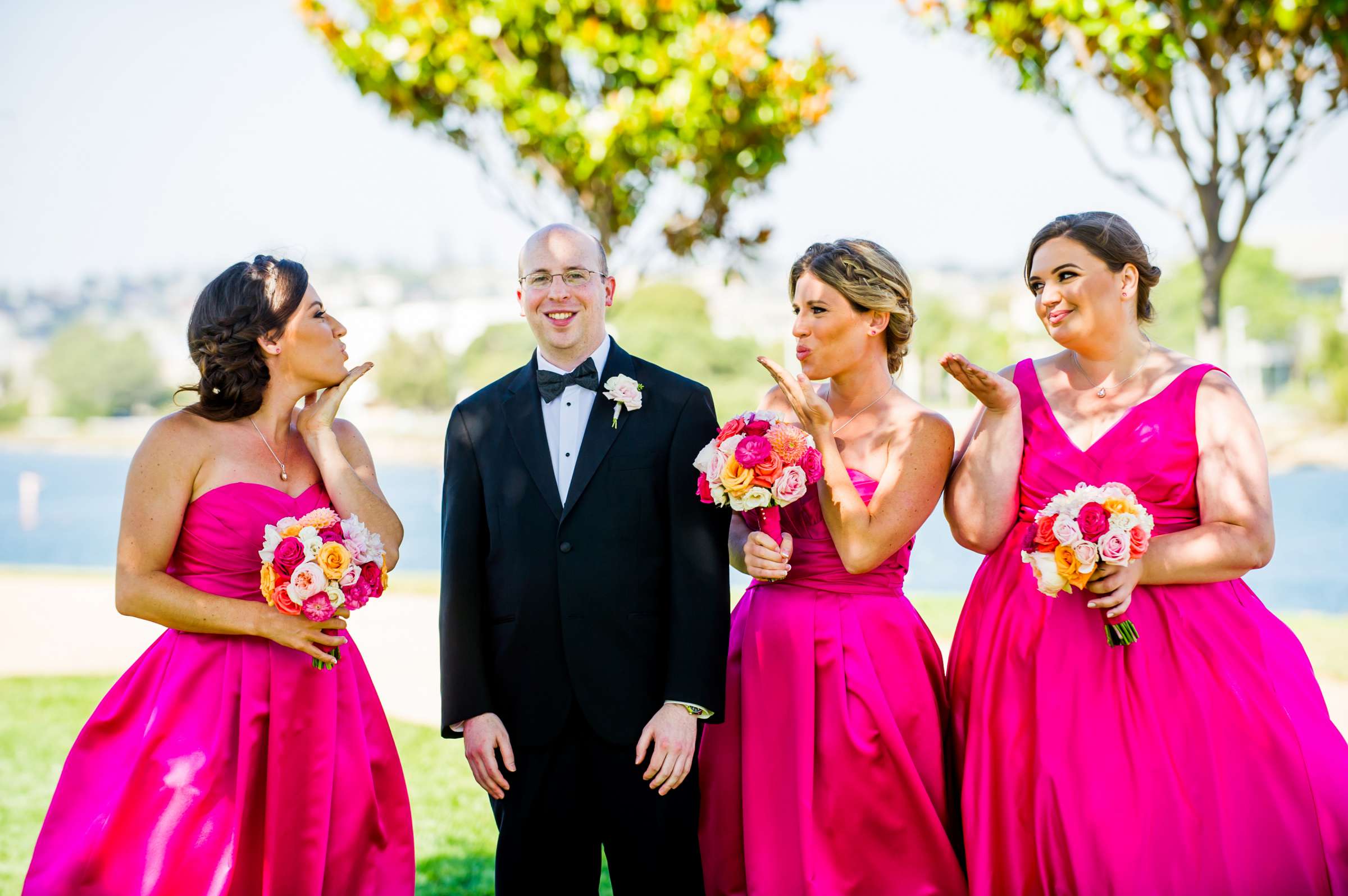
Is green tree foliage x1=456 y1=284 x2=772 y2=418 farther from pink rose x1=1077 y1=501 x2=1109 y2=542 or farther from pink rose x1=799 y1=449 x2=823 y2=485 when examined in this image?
pink rose x1=1077 y1=501 x2=1109 y2=542

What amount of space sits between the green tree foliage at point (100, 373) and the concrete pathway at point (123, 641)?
9656 cm

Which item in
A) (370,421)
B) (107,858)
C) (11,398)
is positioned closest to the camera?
(107,858)

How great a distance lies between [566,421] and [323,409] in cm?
100

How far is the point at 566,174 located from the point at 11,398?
13502cm

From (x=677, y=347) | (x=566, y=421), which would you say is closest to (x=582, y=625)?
(x=566, y=421)

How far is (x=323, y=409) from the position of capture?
4430mm

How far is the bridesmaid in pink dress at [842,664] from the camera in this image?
4234mm

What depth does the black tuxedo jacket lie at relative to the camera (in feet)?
13.3

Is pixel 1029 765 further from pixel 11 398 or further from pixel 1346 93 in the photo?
pixel 11 398

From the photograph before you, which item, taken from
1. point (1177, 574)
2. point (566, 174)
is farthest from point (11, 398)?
point (1177, 574)

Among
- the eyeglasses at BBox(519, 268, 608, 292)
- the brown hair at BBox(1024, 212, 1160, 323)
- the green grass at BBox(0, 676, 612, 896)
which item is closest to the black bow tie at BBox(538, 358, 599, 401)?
the eyeglasses at BBox(519, 268, 608, 292)

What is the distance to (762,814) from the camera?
434 cm

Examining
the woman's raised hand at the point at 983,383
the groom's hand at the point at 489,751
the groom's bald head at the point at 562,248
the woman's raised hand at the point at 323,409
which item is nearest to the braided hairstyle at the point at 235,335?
the woman's raised hand at the point at 323,409

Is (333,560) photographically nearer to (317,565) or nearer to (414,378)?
(317,565)
